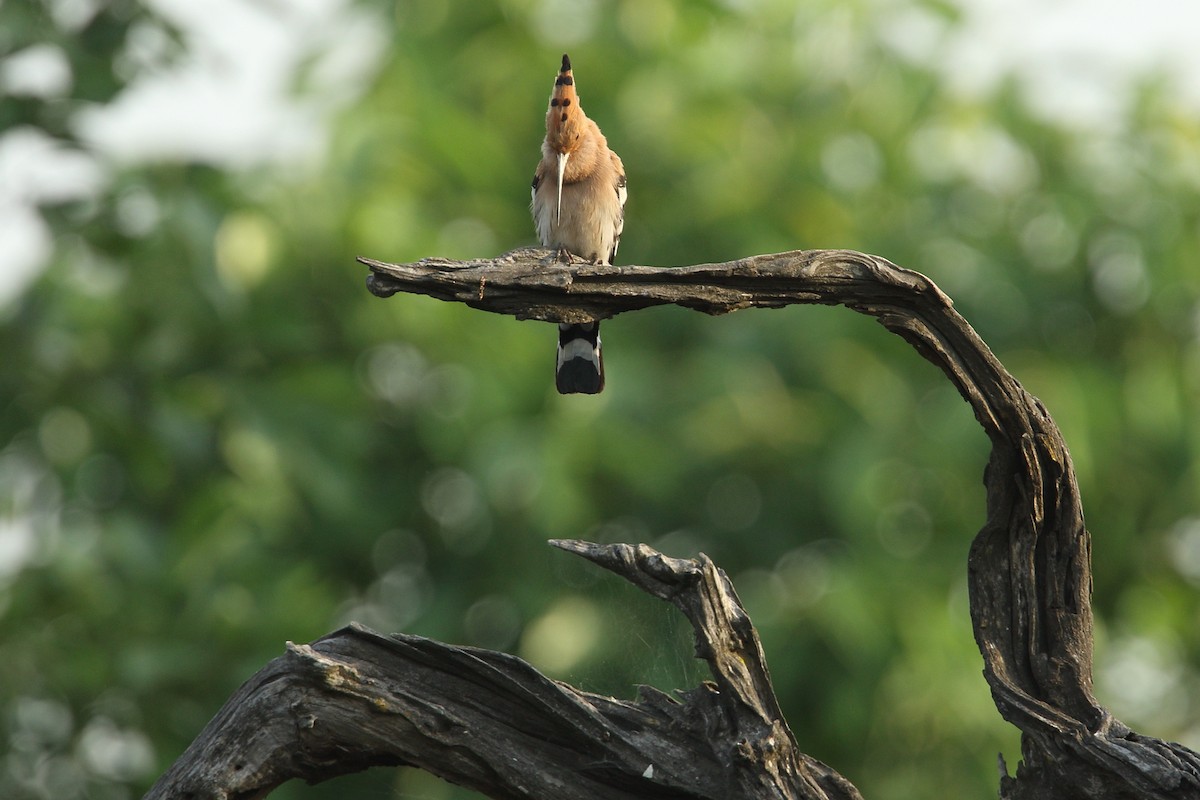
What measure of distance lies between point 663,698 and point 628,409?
21.4 feet

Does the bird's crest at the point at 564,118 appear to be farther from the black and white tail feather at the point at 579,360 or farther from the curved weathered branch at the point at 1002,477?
the curved weathered branch at the point at 1002,477

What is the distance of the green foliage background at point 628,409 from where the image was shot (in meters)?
8.69

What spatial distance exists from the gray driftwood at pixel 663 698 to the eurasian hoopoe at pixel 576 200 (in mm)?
2418

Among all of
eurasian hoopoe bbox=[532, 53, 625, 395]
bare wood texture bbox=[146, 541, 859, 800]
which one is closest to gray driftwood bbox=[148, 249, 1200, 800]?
bare wood texture bbox=[146, 541, 859, 800]

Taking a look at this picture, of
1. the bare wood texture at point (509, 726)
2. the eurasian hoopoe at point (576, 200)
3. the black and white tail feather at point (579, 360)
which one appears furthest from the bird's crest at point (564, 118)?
the bare wood texture at point (509, 726)

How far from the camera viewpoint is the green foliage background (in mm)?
8688

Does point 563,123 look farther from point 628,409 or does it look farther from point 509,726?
point 628,409

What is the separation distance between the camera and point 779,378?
10.0 metres

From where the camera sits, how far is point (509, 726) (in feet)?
9.61

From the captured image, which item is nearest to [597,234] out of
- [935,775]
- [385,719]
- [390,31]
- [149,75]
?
[149,75]

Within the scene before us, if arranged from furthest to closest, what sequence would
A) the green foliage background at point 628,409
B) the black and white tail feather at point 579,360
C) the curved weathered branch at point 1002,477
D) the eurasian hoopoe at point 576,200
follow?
the green foliage background at point 628,409
the eurasian hoopoe at point 576,200
the black and white tail feather at point 579,360
the curved weathered branch at point 1002,477

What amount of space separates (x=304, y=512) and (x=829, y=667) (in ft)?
13.3

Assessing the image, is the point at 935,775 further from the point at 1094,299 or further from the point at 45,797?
the point at 45,797

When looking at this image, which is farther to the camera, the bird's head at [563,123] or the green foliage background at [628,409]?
the green foliage background at [628,409]
